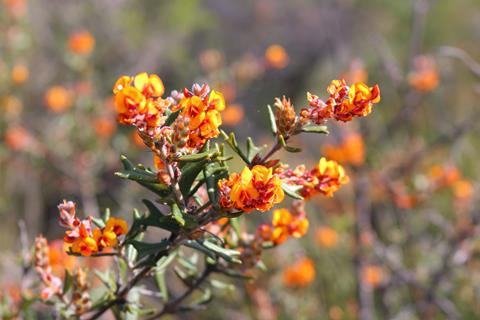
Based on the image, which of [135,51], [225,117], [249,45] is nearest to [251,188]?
[225,117]

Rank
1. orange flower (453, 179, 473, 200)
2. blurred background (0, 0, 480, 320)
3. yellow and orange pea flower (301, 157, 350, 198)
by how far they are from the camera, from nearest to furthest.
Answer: yellow and orange pea flower (301, 157, 350, 198) → blurred background (0, 0, 480, 320) → orange flower (453, 179, 473, 200)

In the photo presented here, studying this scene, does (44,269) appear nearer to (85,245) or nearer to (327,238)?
(85,245)

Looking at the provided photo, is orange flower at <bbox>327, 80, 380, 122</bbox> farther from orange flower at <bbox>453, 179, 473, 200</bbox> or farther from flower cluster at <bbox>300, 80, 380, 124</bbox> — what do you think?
orange flower at <bbox>453, 179, 473, 200</bbox>

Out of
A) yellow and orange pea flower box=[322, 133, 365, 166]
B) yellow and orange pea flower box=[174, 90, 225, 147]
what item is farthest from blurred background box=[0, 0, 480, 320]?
yellow and orange pea flower box=[174, 90, 225, 147]

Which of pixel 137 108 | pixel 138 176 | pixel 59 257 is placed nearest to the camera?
pixel 137 108

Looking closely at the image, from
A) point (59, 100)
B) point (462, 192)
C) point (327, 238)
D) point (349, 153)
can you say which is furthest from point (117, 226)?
point (327, 238)

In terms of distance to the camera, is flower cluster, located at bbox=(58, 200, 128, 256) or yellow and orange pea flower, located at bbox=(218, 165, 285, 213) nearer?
yellow and orange pea flower, located at bbox=(218, 165, 285, 213)

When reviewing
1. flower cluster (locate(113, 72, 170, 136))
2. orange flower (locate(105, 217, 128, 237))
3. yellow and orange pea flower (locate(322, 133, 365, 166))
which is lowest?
orange flower (locate(105, 217, 128, 237))

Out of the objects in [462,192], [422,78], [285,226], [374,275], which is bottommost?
[285,226]
